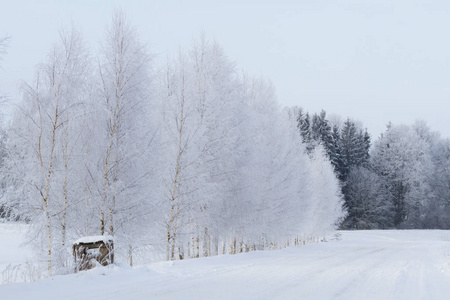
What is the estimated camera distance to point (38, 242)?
13.8 meters

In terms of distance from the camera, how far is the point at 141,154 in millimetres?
14008

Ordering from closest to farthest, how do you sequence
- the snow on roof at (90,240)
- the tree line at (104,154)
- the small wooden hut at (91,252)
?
the small wooden hut at (91,252) → the snow on roof at (90,240) → the tree line at (104,154)

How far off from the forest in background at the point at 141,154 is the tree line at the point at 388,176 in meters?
43.7

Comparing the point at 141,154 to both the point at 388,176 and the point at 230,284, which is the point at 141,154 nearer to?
the point at 230,284

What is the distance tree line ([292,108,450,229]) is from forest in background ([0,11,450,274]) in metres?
43.7

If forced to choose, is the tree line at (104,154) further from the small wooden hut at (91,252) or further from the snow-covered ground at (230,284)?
the snow-covered ground at (230,284)

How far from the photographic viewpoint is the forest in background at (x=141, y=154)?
13664mm

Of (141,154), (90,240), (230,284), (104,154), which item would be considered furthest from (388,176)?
(90,240)

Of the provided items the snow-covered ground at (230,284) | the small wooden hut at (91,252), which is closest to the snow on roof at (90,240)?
the small wooden hut at (91,252)

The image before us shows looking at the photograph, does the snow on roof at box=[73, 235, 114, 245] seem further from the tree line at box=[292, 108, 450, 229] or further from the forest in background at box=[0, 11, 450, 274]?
the tree line at box=[292, 108, 450, 229]

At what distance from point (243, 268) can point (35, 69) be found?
9.10 m

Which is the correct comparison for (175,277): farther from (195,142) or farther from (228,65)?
(228,65)

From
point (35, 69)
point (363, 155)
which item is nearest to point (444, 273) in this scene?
point (35, 69)

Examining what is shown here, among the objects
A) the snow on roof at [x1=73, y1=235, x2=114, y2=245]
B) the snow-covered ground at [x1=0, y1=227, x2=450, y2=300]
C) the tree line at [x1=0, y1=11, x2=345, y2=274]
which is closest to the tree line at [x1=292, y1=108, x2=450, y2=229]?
the tree line at [x1=0, y1=11, x2=345, y2=274]
